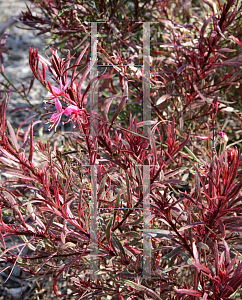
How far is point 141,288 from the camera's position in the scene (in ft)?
2.43

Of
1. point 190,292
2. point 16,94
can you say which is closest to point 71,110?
point 190,292

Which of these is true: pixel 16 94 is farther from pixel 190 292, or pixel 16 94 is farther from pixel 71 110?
pixel 190 292

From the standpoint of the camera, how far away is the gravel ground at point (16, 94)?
4.47 ft

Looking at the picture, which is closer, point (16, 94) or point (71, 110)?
point (71, 110)

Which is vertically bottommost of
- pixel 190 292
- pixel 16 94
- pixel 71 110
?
pixel 190 292

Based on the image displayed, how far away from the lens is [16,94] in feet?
8.31

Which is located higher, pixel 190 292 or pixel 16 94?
pixel 16 94

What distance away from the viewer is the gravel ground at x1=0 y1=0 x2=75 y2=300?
1.36 meters

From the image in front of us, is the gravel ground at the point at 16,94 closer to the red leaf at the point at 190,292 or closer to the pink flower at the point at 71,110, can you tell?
the red leaf at the point at 190,292

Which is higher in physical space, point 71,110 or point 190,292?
point 71,110

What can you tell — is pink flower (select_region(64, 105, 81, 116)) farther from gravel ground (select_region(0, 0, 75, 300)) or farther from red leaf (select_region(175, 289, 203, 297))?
gravel ground (select_region(0, 0, 75, 300))

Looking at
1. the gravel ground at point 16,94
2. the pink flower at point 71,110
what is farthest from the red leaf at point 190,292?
the gravel ground at point 16,94

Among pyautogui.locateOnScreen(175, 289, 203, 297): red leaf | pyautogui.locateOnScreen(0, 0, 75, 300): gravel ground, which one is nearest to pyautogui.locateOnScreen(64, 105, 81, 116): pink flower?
pyautogui.locateOnScreen(175, 289, 203, 297): red leaf

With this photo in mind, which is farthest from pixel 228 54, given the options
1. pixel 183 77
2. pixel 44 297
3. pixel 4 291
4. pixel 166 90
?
pixel 4 291
